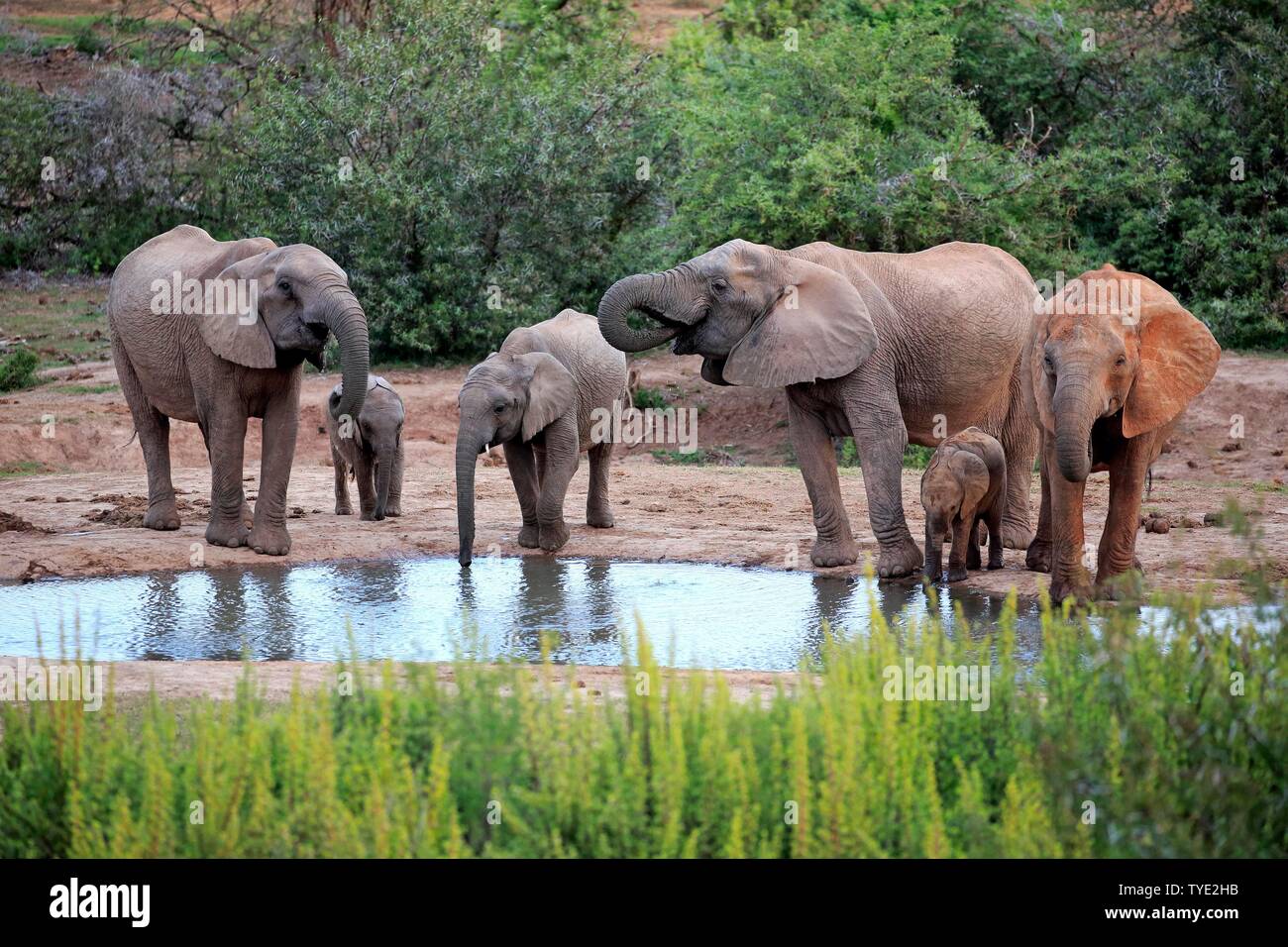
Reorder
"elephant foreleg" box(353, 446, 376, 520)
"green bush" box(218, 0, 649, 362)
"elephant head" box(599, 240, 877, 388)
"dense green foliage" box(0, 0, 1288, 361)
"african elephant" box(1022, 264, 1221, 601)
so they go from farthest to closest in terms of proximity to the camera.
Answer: "green bush" box(218, 0, 649, 362) → "dense green foliage" box(0, 0, 1288, 361) → "elephant foreleg" box(353, 446, 376, 520) → "elephant head" box(599, 240, 877, 388) → "african elephant" box(1022, 264, 1221, 601)

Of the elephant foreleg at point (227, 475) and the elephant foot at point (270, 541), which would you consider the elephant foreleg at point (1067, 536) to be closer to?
the elephant foot at point (270, 541)

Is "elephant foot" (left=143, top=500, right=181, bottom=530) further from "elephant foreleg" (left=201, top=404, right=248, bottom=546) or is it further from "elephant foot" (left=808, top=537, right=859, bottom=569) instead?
"elephant foot" (left=808, top=537, right=859, bottom=569)

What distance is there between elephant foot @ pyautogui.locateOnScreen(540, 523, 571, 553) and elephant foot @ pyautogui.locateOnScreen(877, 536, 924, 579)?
2536mm

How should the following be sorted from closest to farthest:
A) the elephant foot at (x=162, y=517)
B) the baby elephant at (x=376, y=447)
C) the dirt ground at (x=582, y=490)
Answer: the dirt ground at (x=582, y=490)
the elephant foot at (x=162, y=517)
the baby elephant at (x=376, y=447)

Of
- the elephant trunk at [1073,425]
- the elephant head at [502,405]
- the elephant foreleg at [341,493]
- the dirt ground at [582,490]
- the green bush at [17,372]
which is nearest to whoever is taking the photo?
the elephant trunk at [1073,425]

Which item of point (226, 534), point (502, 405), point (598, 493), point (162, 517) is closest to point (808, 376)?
point (502, 405)

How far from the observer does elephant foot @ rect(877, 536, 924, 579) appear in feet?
33.8

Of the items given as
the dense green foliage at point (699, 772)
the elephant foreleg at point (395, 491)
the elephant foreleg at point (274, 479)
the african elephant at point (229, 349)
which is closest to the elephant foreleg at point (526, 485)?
the elephant foreleg at point (395, 491)

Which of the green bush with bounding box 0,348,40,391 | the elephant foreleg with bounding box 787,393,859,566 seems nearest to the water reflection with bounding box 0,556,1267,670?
the elephant foreleg with bounding box 787,393,859,566

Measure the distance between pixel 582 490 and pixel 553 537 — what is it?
3429 mm

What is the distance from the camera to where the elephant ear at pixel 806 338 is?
1016 centimetres

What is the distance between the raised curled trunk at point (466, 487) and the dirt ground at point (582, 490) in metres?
0.83

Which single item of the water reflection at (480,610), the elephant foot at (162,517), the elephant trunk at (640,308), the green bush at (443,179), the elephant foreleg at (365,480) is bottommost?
the water reflection at (480,610)
